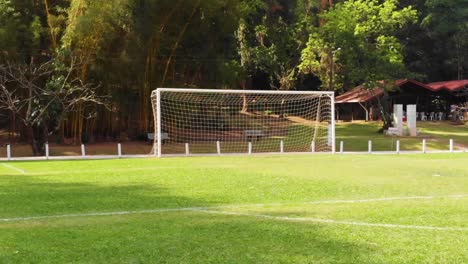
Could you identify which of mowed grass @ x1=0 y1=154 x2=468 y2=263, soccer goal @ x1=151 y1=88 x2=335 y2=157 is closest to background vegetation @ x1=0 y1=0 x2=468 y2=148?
soccer goal @ x1=151 y1=88 x2=335 y2=157

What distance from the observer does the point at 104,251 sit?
574cm

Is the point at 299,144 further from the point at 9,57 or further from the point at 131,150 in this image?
the point at 9,57

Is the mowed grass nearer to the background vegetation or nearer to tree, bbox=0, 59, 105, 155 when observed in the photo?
tree, bbox=0, 59, 105, 155

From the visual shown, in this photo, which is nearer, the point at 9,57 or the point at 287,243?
the point at 287,243

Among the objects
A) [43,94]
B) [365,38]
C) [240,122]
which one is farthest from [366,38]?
[43,94]

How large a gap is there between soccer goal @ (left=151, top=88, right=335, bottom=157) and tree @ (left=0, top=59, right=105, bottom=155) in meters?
4.05

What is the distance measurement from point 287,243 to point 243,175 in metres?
8.48

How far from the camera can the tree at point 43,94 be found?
25.8 m

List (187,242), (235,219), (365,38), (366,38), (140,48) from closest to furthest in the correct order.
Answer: (187,242) < (235,219) < (140,48) < (365,38) < (366,38)

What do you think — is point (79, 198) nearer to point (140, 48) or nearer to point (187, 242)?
point (187, 242)

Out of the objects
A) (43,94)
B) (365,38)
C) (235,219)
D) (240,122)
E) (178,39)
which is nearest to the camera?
(235,219)

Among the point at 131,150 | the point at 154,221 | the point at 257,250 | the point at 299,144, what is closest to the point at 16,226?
the point at 154,221

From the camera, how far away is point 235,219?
7828 millimetres

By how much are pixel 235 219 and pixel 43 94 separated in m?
20.5
